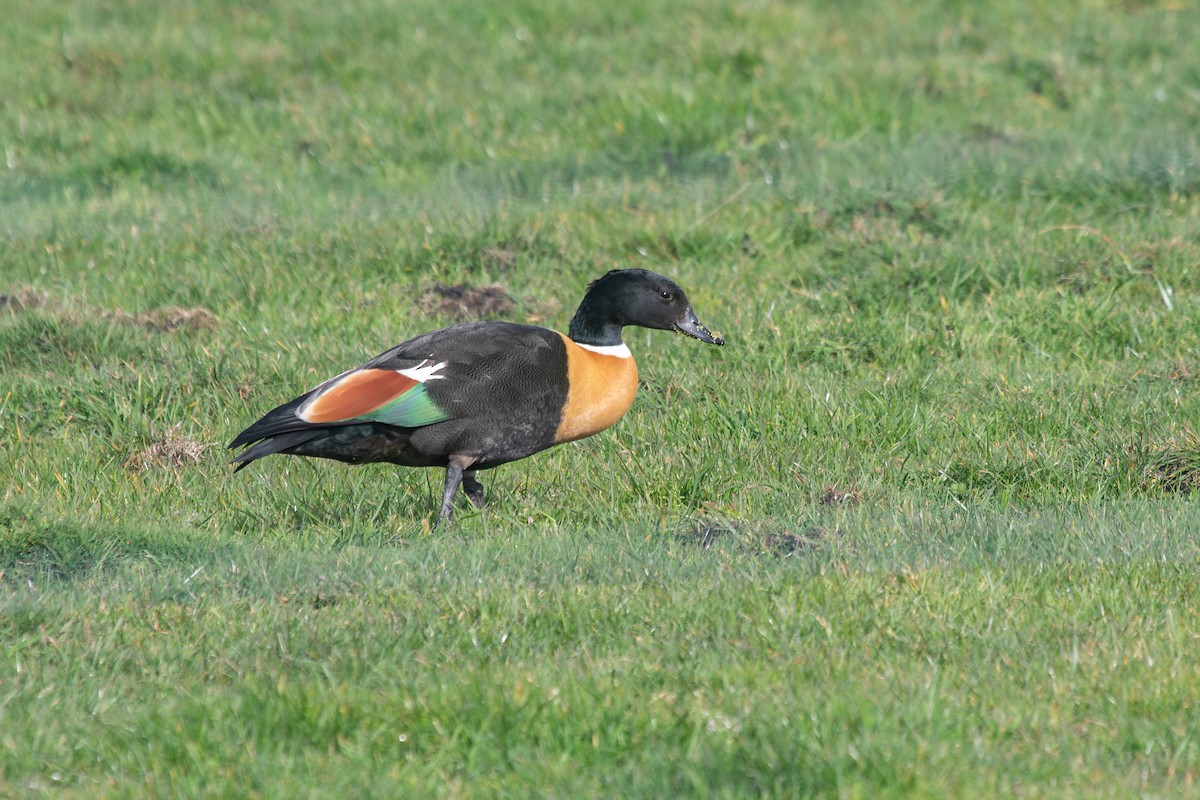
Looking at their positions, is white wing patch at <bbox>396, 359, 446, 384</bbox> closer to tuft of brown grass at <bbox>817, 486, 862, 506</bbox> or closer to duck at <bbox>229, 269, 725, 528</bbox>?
duck at <bbox>229, 269, 725, 528</bbox>

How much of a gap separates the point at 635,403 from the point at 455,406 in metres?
1.59

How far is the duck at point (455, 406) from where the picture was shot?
609cm

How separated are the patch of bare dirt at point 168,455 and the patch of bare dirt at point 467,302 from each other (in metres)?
2.03

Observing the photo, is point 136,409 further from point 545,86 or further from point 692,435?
point 545,86

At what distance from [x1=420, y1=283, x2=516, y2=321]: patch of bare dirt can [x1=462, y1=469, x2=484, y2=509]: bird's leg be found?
2.18 metres

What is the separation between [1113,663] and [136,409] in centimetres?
487

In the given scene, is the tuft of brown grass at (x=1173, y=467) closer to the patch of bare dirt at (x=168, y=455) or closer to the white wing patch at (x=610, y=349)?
the white wing patch at (x=610, y=349)

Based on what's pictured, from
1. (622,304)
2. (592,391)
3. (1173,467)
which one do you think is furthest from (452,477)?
(1173,467)

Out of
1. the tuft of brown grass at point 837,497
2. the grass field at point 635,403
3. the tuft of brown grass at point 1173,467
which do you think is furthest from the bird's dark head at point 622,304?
the tuft of brown grass at point 1173,467

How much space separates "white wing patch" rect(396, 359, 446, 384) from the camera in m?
6.22

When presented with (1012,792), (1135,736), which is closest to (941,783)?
(1012,792)

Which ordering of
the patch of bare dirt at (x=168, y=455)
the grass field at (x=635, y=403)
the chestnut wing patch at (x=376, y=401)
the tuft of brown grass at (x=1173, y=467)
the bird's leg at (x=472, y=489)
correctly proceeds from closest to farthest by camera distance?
the grass field at (x=635, y=403) → the chestnut wing patch at (x=376, y=401) → the tuft of brown grass at (x=1173, y=467) → the bird's leg at (x=472, y=489) → the patch of bare dirt at (x=168, y=455)

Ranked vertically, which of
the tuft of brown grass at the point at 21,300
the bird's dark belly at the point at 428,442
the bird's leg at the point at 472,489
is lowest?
the bird's leg at the point at 472,489

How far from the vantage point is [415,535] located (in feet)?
20.0
